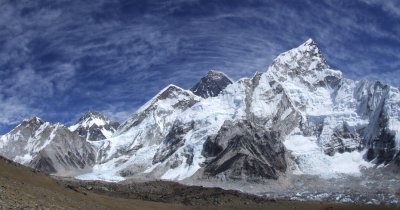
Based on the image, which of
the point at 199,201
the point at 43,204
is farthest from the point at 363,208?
the point at 43,204

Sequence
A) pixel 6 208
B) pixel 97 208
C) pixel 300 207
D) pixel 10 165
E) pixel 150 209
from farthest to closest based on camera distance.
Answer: pixel 300 207 < pixel 150 209 < pixel 10 165 < pixel 97 208 < pixel 6 208

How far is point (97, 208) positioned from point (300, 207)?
81422mm

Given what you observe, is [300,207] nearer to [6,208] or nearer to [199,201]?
[199,201]

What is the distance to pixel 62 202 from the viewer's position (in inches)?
2416

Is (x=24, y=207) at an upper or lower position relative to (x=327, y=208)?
lower

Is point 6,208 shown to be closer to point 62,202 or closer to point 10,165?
point 62,202

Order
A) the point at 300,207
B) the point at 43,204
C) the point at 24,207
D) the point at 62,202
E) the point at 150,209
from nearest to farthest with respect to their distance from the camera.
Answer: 1. the point at 24,207
2. the point at 43,204
3. the point at 62,202
4. the point at 150,209
5. the point at 300,207

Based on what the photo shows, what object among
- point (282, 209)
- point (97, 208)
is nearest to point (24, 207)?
point (97, 208)

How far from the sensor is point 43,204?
50500 millimetres

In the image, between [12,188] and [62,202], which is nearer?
[12,188]

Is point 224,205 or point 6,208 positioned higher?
point 224,205

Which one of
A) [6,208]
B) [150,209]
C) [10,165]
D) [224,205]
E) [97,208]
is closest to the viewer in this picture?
[6,208]

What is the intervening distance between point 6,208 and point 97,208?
28.8 m

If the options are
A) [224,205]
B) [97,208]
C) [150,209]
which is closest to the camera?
[97,208]
